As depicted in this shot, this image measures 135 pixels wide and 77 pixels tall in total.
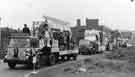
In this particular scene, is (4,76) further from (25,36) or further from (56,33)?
(56,33)

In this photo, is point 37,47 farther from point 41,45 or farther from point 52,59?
point 52,59

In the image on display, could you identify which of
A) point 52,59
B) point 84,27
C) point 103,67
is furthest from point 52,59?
point 84,27

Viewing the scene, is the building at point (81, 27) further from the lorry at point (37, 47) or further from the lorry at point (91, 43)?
the lorry at point (37, 47)

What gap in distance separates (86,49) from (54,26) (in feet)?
62.8

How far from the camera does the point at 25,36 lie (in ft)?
59.1

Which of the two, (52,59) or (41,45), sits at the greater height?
(41,45)

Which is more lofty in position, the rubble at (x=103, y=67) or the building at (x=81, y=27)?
the building at (x=81, y=27)

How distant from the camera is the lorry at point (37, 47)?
17469mm

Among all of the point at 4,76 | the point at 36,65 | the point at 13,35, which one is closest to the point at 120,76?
the point at 4,76

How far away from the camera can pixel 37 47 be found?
18188mm

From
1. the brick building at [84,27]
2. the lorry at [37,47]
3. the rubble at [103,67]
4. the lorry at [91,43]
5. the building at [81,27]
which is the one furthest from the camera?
the brick building at [84,27]

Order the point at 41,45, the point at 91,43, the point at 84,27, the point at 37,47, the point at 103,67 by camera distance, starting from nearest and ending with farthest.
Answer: the point at 103,67 < the point at 37,47 < the point at 41,45 < the point at 91,43 < the point at 84,27

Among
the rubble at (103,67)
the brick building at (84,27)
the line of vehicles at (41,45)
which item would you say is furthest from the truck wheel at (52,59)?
the brick building at (84,27)

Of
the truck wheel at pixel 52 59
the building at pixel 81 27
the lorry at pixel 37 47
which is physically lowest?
the truck wheel at pixel 52 59
